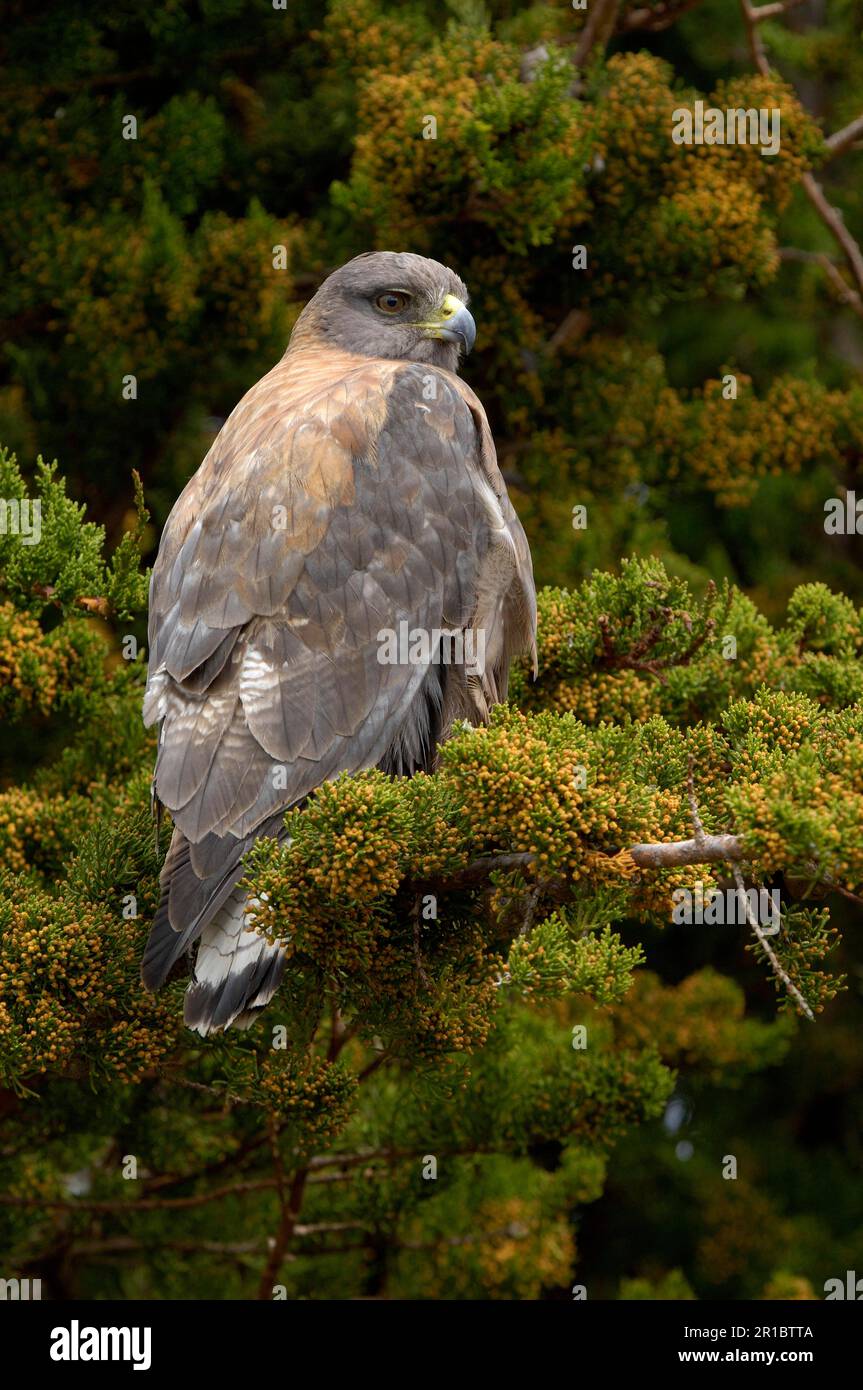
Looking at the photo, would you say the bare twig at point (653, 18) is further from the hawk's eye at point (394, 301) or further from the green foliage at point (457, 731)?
the hawk's eye at point (394, 301)

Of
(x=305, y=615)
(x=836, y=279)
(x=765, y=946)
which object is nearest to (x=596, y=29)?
(x=836, y=279)

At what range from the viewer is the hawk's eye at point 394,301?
512 cm

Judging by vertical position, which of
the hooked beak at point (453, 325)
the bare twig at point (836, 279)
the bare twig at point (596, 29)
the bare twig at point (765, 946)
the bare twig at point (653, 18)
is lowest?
the bare twig at point (765, 946)

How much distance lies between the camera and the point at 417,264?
508cm

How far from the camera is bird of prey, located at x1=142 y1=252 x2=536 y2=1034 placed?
12.6 feet

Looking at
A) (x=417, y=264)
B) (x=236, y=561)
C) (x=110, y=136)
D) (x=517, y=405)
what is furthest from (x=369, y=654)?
(x=110, y=136)

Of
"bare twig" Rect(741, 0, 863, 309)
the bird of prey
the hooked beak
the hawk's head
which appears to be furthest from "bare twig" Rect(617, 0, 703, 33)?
the bird of prey

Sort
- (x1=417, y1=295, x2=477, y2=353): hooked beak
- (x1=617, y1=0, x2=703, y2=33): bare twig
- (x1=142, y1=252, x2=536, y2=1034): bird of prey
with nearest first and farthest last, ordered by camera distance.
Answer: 1. (x1=142, y1=252, x2=536, y2=1034): bird of prey
2. (x1=417, y1=295, x2=477, y2=353): hooked beak
3. (x1=617, y1=0, x2=703, y2=33): bare twig

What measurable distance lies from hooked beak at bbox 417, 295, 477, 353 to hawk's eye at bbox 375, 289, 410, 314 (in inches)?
3.2

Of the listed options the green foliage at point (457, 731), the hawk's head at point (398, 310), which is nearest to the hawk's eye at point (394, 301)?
the hawk's head at point (398, 310)

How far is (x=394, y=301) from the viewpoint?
513cm

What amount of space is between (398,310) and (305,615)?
135 centimetres

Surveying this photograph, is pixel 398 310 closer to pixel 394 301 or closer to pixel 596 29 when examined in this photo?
pixel 394 301

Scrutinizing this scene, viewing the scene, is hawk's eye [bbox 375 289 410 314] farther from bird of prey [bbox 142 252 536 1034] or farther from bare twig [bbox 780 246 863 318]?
bare twig [bbox 780 246 863 318]
